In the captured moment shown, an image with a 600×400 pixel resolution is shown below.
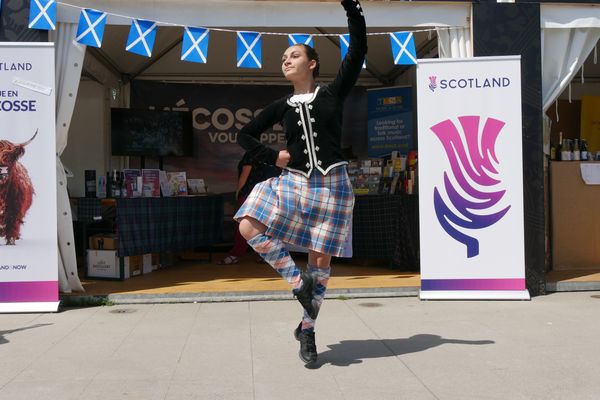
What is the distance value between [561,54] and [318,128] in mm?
3844

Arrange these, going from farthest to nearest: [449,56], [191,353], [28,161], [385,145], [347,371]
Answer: [385,145] < [449,56] < [28,161] < [191,353] < [347,371]

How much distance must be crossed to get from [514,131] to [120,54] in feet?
20.1

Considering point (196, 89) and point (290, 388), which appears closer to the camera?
point (290, 388)

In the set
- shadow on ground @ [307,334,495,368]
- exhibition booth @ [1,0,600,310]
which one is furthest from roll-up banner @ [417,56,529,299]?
shadow on ground @ [307,334,495,368]

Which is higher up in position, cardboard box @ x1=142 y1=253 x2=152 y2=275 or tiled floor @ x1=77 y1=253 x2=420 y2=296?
cardboard box @ x1=142 y1=253 x2=152 y2=275

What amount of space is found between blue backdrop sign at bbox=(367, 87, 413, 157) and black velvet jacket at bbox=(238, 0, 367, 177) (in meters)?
6.75

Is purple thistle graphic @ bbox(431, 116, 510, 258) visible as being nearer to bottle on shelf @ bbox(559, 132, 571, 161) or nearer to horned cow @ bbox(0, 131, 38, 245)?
bottle on shelf @ bbox(559, 132, 571, 161)

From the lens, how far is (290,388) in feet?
10.9

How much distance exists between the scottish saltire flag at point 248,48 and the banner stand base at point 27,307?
2865 millimetres

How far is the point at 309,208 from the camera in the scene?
142 inches

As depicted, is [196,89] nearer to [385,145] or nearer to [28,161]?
[385,145]

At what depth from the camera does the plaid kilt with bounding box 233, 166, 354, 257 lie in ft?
11.7

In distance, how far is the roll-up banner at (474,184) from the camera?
582 cm

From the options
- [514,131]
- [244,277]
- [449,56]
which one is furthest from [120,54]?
[514,131]
